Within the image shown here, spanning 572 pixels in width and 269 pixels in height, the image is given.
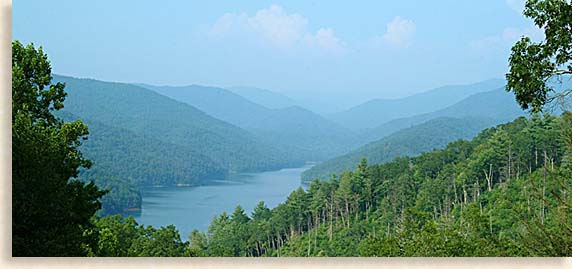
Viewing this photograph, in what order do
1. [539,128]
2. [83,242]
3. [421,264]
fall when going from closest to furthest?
[421,264], [83,242], [539,128]

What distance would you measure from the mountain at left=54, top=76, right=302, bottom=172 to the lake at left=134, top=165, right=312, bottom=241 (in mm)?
495

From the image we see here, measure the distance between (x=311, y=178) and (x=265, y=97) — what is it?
3403 millimetres

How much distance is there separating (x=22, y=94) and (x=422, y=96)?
327 inches

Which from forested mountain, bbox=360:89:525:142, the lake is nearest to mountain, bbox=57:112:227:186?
the lake

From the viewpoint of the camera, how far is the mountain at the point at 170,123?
1370 cm

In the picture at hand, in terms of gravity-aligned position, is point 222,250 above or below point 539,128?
below

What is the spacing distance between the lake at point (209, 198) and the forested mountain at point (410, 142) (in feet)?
4.52

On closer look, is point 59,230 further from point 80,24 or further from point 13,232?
point 80,24

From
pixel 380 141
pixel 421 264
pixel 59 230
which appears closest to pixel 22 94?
pixel 59 230

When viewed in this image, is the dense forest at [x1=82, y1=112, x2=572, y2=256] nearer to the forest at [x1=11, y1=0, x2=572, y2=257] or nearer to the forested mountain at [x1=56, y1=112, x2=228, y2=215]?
the forest at [x1=11, y1=0, x2=572, y2=257]

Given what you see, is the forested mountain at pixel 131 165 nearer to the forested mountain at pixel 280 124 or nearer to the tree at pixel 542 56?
the forested mountain at pixel 280 124

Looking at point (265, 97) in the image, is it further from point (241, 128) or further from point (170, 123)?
point (170, 123)

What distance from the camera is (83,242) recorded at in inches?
162

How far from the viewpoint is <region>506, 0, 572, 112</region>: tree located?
11.0ft
